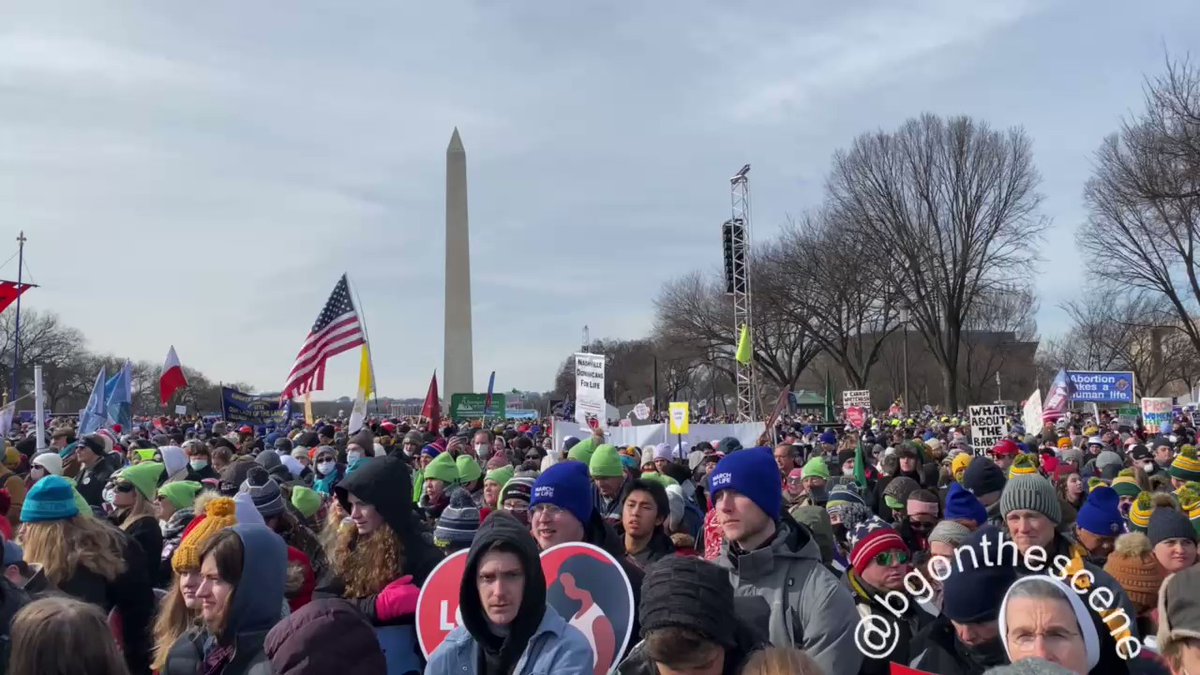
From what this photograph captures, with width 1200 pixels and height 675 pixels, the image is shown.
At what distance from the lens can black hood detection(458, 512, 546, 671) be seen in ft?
10.6

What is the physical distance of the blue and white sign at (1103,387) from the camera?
25.7m

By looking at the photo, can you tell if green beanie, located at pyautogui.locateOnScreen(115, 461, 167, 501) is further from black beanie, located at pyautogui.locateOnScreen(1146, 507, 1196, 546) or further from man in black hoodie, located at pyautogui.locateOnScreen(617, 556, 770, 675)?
black beanie, located at pyautogui.locateOnScreen(1146, 507, 1196, 546)

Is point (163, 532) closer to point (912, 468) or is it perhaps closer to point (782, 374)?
point (912, 468)

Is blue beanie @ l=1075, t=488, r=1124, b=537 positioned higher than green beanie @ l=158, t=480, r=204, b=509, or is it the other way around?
green beanie @ l=158, t=480, r=204, b=509

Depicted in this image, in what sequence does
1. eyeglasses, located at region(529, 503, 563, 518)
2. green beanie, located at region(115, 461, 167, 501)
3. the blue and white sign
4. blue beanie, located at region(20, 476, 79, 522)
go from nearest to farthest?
eyeglasses, located at region(529, 503, 563, 518)
blue beanie, located at region(20, 476, 79, 522)
green beanie, located at region(115, 461, 167, 501)
the blue and white sign

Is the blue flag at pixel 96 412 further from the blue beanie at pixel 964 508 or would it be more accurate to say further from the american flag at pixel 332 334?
the blue beanie at pixel 964 508

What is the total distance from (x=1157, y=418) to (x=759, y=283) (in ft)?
81.1

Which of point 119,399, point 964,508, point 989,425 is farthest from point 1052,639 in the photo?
point 119,399

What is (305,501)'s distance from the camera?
739 cm

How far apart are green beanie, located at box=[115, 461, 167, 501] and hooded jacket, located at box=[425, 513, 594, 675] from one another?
167 inches

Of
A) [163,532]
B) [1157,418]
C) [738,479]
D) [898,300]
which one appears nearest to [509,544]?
[738,479]

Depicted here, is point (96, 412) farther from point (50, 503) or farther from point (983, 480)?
point (983, 480)

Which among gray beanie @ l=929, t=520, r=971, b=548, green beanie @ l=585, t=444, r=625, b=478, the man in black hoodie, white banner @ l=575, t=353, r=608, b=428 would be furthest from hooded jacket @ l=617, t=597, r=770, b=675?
white banner @ l=575, t=353, r=608, b=428

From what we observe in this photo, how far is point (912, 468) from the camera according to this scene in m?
10.2
